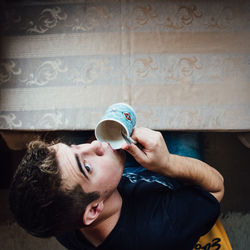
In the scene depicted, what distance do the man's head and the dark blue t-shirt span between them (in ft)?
0.39

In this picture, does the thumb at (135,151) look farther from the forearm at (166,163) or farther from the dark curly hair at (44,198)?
the dark curly hair at (44,198)

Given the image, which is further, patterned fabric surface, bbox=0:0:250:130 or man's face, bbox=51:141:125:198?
patterned fabric surface, bbox=0:0:250:130

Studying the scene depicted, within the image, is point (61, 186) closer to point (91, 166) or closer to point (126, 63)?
point (91, 166)

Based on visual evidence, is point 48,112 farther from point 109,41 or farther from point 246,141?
point 246,141

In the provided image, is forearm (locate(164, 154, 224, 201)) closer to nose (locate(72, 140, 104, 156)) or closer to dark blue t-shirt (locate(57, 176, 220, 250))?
dark blue t-shirt (locate(57, 176, 220, 250))

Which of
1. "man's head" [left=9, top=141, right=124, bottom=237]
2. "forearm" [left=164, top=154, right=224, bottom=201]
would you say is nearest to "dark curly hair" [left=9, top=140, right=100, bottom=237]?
"man's head" [left=9, top=141, right=124, bottom=237]

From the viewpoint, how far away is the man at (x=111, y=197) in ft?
2.28

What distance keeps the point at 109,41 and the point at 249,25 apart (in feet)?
1.58

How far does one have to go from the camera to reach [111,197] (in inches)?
32.9

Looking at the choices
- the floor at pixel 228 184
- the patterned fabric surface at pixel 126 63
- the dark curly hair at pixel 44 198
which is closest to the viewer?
the dark curly hair at pixel 44 198

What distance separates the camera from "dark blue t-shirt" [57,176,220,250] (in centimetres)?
81

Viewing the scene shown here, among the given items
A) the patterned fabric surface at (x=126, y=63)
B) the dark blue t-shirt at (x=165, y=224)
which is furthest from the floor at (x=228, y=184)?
the dark blue t-shirt at (x=165, y=224)

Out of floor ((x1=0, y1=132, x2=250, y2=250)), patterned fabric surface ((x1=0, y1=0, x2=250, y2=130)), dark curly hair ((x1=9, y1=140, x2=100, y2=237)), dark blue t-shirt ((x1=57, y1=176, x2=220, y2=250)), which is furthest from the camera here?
floor ((x1=0, y1=132, x2=250, y2=250))

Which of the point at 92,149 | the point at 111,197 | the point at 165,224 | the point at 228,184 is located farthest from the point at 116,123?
the point at 228,184
